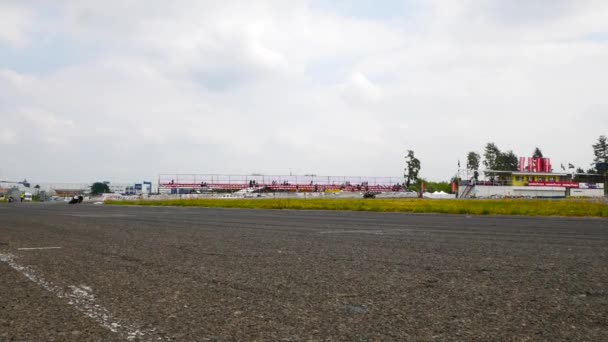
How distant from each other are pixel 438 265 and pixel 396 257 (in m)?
0.85

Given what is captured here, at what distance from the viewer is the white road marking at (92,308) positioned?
10.1ft

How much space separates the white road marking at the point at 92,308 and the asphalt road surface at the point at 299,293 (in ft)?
0.04

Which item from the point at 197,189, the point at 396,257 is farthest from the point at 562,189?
the point at 396,257

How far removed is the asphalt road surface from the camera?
318cm

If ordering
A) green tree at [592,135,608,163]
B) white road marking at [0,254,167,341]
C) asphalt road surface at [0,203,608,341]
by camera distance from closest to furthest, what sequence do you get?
1. white road marking at [0,254,167,341]
2. asphalt road surface at [0,203,608,341]
3. green tree at [592,135,608,163]

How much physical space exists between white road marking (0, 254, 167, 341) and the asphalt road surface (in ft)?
0.04

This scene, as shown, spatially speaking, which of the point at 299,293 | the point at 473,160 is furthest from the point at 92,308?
the point at 473,160

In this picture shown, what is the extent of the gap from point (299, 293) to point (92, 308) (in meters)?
1.70

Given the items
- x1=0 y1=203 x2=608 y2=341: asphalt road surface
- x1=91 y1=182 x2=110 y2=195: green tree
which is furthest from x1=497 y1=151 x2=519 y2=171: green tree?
x1=0 y1=203 x2=608 y2=341: asphalt road surface

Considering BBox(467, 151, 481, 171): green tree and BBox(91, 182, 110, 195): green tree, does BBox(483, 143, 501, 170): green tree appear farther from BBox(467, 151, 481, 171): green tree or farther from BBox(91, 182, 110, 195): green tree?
BBox(91, 182, 110, 195): green tree

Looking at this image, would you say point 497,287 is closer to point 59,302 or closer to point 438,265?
point 438,265

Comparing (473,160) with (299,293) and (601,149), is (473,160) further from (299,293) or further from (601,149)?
(299,293)

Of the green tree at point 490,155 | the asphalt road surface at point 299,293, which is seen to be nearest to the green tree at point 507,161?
the green tree at point 490,155

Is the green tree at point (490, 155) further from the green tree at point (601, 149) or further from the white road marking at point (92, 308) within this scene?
the white road marking at point (92, 308)
